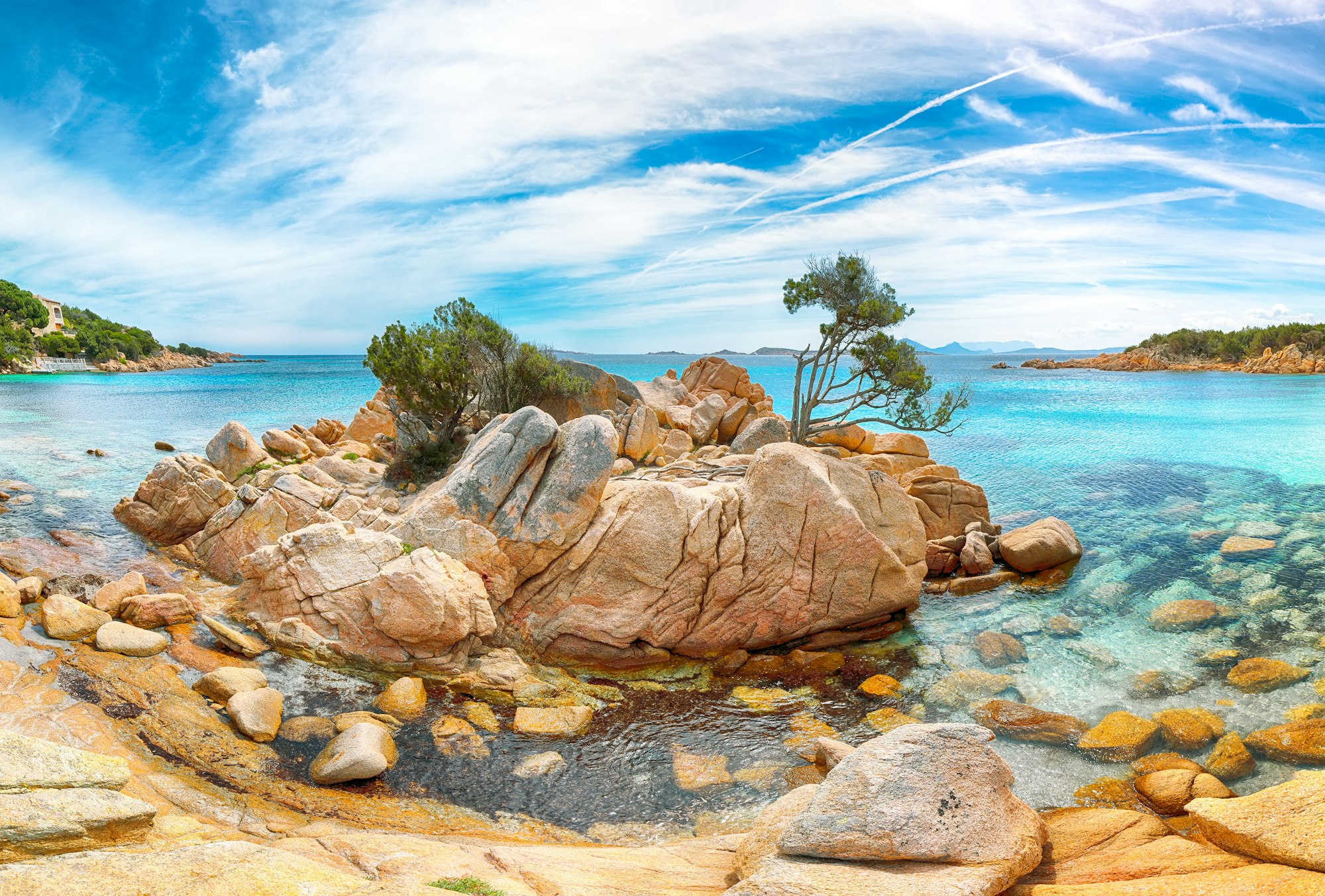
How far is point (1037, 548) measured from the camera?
2467 centimetres

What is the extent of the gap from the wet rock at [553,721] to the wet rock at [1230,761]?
12386 millimetres

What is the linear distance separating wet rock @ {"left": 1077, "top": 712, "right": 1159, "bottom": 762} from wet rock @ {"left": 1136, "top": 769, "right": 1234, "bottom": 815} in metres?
1.24

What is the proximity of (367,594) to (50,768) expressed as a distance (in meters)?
9.18

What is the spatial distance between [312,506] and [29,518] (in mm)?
12008

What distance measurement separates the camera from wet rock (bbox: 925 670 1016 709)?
16344 mm

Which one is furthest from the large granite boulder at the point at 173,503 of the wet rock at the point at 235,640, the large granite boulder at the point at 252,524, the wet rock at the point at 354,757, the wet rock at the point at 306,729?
the wet rock at the point at 354,757

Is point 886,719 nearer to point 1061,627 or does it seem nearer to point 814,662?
point 814,662

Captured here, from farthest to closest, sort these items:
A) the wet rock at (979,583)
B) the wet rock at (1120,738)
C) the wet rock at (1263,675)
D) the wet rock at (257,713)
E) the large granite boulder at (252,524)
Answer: the wet rock at (979,583), the large granite boulder at (252,524), the wet rock at (1263,675), the wet rock at (1120,738), the wet rock at (257,713)

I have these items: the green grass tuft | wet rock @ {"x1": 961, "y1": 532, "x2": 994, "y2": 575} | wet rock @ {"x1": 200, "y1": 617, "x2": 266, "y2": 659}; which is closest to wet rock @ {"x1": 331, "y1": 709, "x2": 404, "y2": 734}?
wet rock @ {"x1": 200, "y1": 617, "x2": 266, "y2": 659}

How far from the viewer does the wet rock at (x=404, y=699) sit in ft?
47.9

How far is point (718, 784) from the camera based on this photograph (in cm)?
1307

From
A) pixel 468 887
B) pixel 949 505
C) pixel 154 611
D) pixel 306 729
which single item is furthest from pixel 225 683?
pixel 949 505

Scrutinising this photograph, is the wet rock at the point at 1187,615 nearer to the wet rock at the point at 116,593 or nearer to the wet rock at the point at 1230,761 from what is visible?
the wet rock at the point at 1230,761

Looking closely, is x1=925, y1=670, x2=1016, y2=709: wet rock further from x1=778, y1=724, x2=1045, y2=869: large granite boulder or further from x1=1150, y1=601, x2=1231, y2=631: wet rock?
x1=778, y1=724, x2=1045, y2=869: large granite boulder
